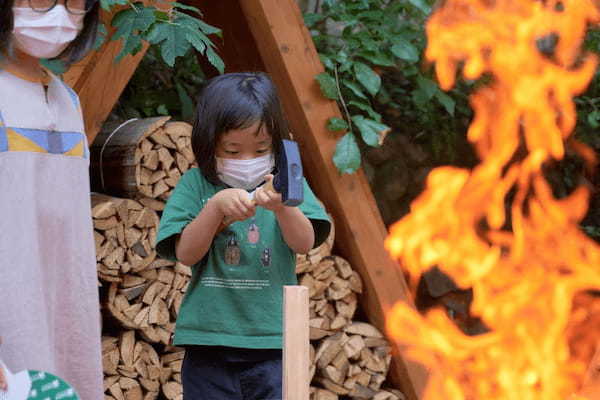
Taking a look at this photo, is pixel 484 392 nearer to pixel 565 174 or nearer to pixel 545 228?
→ pixel 545 228

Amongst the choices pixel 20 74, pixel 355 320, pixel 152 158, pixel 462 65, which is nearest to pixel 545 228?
pixel 462 65

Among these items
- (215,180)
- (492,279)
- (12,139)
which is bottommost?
(492,279)

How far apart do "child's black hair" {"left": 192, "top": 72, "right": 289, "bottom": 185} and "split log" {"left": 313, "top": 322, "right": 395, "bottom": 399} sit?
1598 millimetres

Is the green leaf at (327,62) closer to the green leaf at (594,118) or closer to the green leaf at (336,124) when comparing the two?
the green leaf at (336,124)

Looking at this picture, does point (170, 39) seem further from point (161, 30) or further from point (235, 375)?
point (235, 375)

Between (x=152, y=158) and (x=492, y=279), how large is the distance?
5.95 ft

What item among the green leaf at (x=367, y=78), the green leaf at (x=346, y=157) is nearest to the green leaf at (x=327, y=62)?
→ the green leaf at (x=367, y=78)

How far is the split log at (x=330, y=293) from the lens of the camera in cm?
345

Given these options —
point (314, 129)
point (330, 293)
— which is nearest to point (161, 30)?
point (314, 129)

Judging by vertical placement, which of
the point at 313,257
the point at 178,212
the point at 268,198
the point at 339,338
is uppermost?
the point at 268,198

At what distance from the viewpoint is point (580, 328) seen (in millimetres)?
4312

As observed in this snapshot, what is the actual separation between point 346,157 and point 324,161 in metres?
0.10

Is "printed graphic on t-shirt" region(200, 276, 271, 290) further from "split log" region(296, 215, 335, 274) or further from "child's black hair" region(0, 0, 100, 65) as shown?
"split log" region(296, 215, 335, 274)

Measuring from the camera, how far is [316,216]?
2055mm
